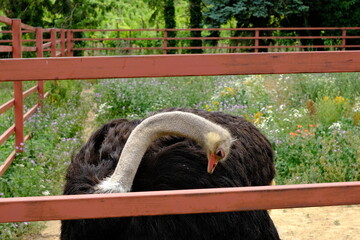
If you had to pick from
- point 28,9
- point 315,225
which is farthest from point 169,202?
point 28,9

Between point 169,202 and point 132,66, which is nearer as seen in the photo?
point 169,202

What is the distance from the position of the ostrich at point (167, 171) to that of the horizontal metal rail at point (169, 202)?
2.92 feet

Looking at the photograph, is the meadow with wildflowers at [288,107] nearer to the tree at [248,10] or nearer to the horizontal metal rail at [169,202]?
the horizontal metal rail at [169,202]

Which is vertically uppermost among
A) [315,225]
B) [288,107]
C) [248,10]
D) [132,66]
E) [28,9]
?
[28,9]

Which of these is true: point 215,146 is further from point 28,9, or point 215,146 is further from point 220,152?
point 28,9

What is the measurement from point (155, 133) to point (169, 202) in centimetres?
→ 96

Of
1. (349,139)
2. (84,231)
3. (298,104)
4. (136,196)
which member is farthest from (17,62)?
(298,104)

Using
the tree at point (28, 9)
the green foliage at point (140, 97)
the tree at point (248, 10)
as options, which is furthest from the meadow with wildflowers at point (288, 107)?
the tree at point (28, 9)

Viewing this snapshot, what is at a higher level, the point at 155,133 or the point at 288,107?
the point at 155,133

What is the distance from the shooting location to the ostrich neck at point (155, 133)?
2.60 meters

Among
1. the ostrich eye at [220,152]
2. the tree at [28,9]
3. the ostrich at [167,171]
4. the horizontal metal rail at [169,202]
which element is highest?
the tree at [28,9]

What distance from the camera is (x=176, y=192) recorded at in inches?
67.4

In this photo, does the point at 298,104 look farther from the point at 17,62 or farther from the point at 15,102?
the point at 17,62

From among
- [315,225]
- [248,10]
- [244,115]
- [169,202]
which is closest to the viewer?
[169,202]
